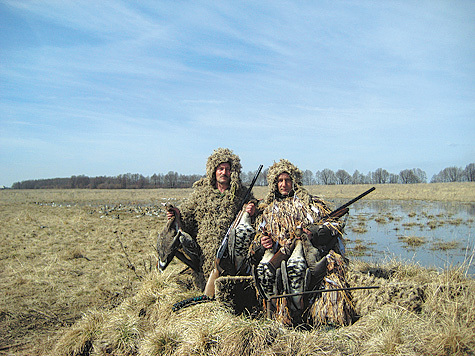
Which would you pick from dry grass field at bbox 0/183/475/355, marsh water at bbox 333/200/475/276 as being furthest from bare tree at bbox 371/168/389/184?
dry grass field at bbox 0/183/475/355

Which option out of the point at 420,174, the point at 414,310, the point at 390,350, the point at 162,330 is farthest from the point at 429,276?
the point at 420,174

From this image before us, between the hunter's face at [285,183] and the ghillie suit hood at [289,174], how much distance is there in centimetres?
4

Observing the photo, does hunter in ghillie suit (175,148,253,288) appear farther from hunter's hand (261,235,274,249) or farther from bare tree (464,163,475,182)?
bare tree (464,163,475,182)

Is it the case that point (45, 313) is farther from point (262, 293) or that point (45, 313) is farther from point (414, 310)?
point (414, 310)

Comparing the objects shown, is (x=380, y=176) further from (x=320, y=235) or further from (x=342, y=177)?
(x=320, y=235)

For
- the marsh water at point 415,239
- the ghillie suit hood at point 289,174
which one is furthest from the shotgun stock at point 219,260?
the marsh water at point 415,239

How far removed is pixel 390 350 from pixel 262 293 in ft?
4.80

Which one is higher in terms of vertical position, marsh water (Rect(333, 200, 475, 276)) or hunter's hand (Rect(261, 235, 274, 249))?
hunter's hand (Rect(261, 235, 274, 249))

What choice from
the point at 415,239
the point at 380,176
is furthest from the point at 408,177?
the point at 415,239

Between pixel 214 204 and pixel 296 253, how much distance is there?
4.97 ft

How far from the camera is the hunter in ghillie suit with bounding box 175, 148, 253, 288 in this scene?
493 centimetres

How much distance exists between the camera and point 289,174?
4414mm

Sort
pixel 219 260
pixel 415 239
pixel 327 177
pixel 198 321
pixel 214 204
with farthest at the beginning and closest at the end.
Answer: pixel 327 177 → pixel 415 239 → pixel 214 204 → pixel 219 260 → pixel 198 321

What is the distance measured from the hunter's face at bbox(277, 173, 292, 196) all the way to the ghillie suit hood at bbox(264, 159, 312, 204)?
1.6 inches
